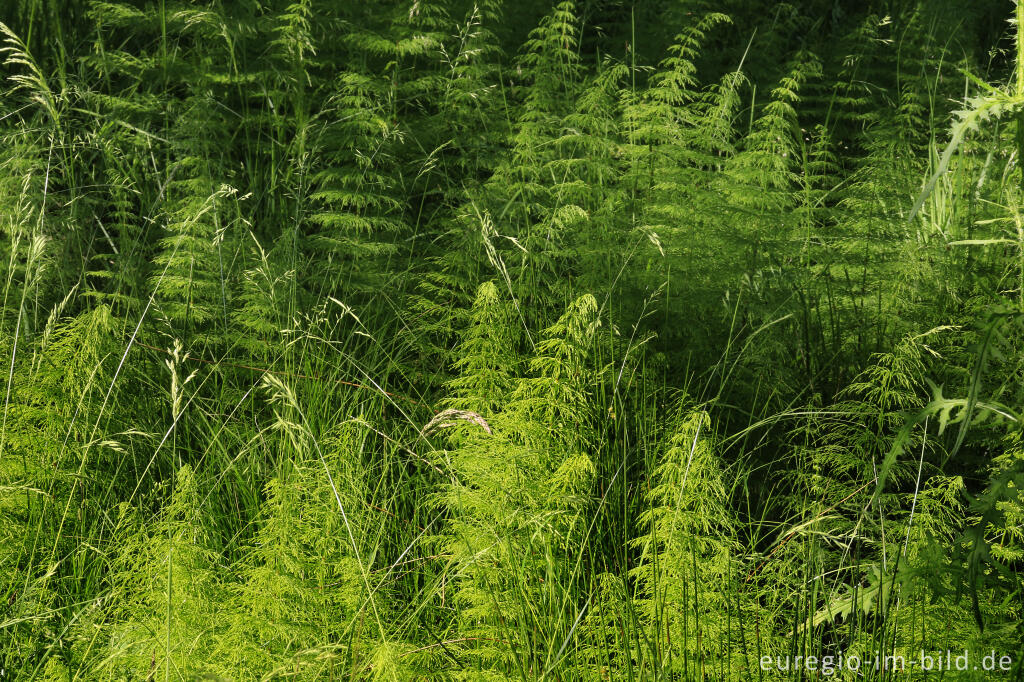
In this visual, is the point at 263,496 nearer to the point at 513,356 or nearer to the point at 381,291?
the point at 513,356

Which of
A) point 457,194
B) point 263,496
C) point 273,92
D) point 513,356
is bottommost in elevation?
point 263,496

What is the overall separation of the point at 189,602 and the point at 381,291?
1680 mm

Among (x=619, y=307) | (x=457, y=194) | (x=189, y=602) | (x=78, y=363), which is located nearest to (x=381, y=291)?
(x=457, y=194)

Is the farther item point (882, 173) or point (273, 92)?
point (273, 92)

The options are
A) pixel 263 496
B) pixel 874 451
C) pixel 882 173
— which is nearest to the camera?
pixel 874 451

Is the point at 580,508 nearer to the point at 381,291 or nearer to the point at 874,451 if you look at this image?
the point at 874,451

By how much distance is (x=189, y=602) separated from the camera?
6.03 feet

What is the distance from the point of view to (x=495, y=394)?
7.75ft

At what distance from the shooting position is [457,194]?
12.3ft

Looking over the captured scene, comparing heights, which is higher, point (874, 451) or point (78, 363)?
point (78, 363)

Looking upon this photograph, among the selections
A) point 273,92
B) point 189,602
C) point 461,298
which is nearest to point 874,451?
point 461,298

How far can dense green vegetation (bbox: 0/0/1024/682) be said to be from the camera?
5.74ft

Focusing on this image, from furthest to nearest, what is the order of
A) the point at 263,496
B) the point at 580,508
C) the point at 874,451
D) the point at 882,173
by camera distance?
the point at 882,173, the point at 263,496, the point at 874,451, the point at 580,508

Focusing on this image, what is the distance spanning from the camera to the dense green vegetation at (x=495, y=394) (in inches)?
68.9
